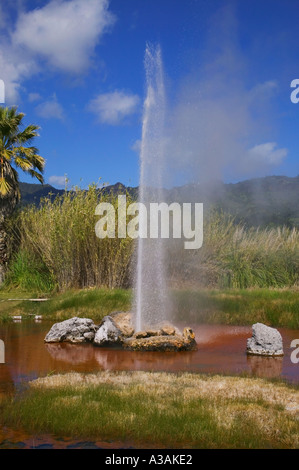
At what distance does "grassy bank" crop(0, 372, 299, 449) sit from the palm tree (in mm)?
12979

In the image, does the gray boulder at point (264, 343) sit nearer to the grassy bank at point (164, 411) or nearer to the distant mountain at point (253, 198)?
the grassy bank at point (164, 411)

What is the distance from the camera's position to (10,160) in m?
19.1

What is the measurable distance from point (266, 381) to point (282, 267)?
1142 cm

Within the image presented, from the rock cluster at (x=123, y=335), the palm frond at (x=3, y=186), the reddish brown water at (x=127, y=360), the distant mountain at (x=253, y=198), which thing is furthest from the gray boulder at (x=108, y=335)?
the palm frond at (x=3, y=186)

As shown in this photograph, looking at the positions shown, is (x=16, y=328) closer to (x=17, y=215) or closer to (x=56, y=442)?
(x=56, y=442)

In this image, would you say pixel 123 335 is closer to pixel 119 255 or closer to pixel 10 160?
pixel 119 255

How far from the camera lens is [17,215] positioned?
67.4ft

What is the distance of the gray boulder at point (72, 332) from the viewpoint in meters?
10.0

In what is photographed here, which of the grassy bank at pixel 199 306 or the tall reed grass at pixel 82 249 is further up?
the tall reed grass at pixel 82 249

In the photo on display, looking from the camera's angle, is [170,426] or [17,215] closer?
[170,426]

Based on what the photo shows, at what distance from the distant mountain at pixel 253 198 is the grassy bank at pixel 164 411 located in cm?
1198

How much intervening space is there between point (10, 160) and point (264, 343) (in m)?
13.3
